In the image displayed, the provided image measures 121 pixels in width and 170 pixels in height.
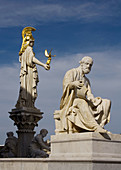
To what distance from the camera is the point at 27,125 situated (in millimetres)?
13836

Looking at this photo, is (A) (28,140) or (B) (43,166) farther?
(A) (28,140)

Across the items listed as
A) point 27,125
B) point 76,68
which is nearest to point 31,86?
point 27,125

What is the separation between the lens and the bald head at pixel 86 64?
8.94m

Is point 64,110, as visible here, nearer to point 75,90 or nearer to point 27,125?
point 75,90

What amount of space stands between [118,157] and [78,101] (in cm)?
155

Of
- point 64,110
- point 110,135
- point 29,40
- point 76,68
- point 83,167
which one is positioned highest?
point 29,40

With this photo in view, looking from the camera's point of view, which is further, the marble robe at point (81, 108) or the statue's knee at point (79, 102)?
the statue's knee at point (79, 102)

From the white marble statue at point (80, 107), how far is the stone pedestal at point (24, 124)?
5023mm

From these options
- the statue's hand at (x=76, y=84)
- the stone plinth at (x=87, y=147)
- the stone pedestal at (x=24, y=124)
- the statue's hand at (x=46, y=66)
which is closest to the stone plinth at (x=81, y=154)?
the stone plinth at (x=87, y=147)

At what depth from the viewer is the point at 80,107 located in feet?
27.6

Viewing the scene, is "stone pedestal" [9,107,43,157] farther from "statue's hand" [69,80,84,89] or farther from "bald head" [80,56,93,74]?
"statue's hand" [69,80,84,89]

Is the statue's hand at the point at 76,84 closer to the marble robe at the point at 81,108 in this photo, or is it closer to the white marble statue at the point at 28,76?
the marble robe at the point at 81,108

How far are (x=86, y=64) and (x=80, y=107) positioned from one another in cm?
117

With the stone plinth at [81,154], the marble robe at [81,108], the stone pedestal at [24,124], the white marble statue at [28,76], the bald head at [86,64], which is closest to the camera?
the stone plinth at [81,154]
